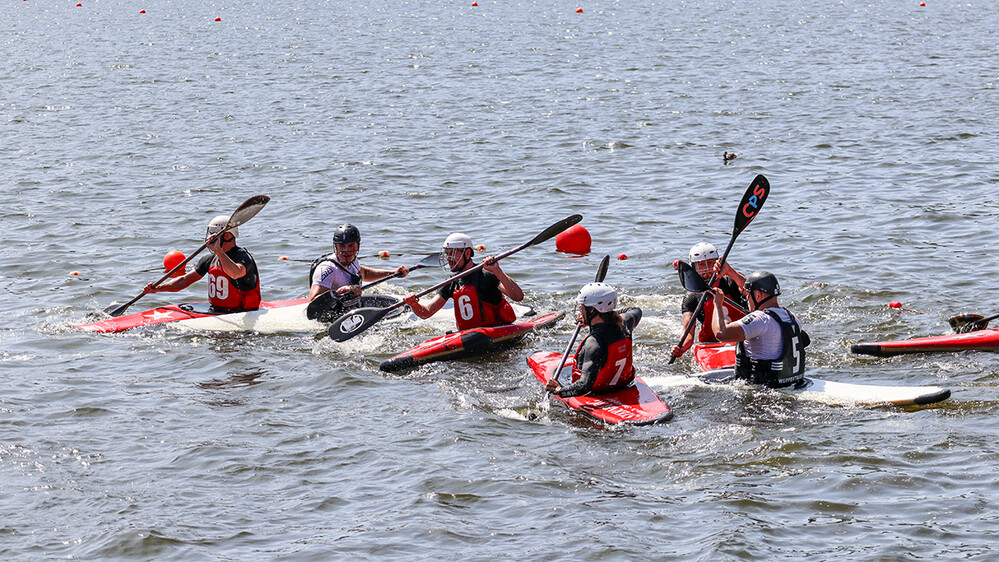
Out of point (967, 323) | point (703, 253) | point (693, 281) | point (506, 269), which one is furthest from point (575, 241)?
point (967, 323)

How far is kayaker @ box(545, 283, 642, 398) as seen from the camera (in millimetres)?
9836

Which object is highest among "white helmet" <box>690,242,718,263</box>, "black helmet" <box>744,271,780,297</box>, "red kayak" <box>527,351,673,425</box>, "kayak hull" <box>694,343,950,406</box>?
"white helmet" <box>690,242,718,263</box>

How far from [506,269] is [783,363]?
684cm

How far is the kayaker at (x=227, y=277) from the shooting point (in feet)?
42.9

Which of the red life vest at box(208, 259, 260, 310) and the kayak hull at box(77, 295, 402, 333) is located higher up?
the red life vest at box(208, 259, 260, 310)

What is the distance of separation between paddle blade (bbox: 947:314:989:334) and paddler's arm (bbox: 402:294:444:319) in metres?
5.69

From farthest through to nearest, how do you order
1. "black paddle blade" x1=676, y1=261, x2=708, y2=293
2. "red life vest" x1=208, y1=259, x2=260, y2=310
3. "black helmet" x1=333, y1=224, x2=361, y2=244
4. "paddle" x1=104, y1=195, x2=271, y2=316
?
"red life vest" x1=208, y1=259, x2=260, y2=310 < "black helmet" x1=333, y1=224, x2=361, y2=244 < "paddle" x1=104, y1=195, x2=271, y2=316 < "black paddle blade" x1=676, y1=261, x2=708, y2=293

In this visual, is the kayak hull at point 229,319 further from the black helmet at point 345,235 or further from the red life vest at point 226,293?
the black helmet at point 345,235

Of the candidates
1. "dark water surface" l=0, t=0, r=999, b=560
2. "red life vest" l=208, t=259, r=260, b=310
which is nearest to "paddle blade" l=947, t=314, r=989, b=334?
"dark water surface" l=0, t=0, r=999, b=560

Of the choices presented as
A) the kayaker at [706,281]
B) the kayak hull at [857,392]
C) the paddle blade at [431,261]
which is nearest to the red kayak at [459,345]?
the paddle blade at [431,261]

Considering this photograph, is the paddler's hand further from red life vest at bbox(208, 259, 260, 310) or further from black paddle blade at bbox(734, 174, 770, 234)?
black paddle blade at bbox(734, 174, 770, 234)

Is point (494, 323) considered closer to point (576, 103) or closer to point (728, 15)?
point (576, 103)

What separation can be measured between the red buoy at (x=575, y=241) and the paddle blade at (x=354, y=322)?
14.9ft

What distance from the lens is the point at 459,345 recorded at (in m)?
11.8
